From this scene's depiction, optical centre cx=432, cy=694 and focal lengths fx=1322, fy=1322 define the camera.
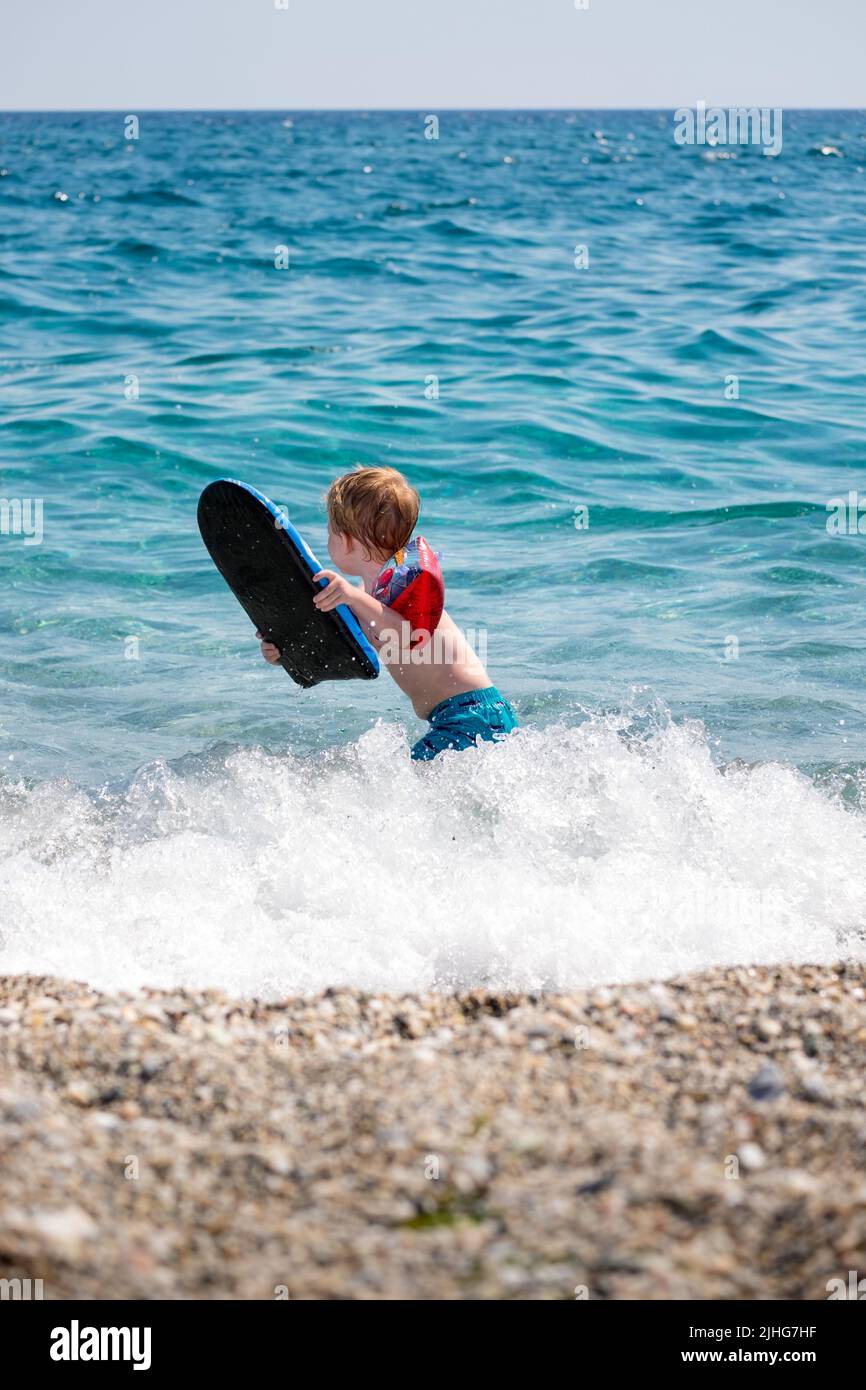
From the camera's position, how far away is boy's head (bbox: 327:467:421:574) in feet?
16.8

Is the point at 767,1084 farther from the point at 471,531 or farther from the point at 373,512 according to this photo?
the point at 471,531

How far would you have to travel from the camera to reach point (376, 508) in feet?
16.9

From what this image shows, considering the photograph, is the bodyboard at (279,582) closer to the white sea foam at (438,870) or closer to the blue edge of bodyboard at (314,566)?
the blue edge of bodyboard at (314,566)

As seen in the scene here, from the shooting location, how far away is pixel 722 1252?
243 cm

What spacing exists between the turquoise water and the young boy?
0.23 metres

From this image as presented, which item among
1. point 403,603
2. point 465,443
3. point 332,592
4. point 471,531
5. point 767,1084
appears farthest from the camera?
point 465,443

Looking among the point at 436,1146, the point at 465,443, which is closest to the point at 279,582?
the point at 436,1146

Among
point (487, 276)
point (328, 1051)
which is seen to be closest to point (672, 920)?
point (328, 1051)

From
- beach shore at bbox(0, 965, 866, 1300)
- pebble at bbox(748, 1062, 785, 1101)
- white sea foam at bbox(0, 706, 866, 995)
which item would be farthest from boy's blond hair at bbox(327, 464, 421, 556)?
pebble at bbox(748, 1062, 785, 1101)

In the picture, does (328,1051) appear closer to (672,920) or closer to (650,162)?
(672,920)

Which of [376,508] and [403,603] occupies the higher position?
[376,508]

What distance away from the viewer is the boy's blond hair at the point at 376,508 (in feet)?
16.8

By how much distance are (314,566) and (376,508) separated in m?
0.35

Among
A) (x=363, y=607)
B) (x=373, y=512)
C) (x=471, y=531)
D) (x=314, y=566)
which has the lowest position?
Answer: (x=363, y=607)
